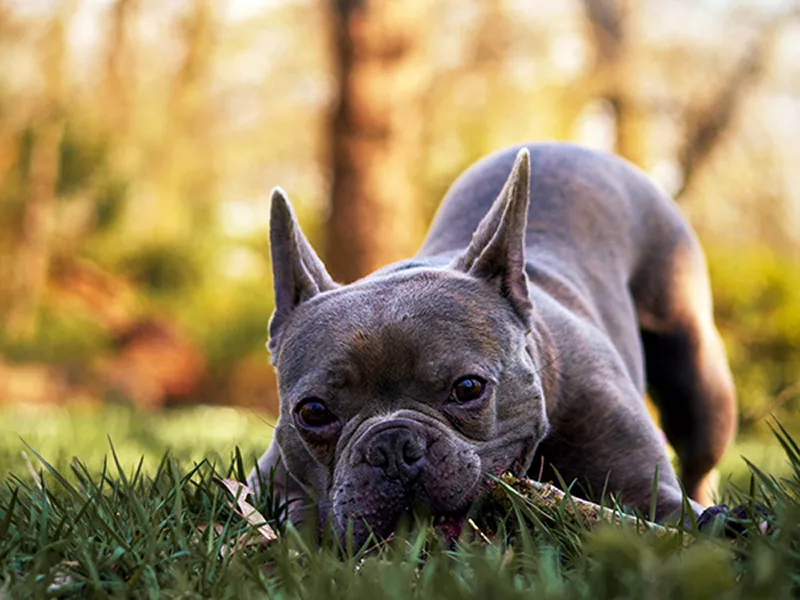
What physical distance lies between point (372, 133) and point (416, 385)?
6.88m

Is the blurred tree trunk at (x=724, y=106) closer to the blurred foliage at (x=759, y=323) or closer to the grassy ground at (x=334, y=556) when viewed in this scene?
the blurred foliage at (x=759, y=323)

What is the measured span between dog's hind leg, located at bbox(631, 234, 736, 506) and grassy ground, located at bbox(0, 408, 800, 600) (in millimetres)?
2278

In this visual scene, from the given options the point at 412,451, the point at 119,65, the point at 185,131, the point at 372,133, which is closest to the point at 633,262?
the point at 412,451

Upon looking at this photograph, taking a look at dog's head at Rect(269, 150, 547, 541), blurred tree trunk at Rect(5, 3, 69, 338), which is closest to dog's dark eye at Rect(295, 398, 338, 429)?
dog's head at Rect(269, 150, 547, 541)

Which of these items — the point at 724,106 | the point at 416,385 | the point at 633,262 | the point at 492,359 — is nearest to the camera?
the point at 416,385

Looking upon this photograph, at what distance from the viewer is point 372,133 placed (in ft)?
31.6

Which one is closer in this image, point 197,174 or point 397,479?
point 397,479

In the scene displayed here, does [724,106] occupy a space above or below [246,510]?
above

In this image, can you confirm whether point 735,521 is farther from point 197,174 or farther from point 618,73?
point 197,174

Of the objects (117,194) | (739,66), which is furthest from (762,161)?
(117,194)

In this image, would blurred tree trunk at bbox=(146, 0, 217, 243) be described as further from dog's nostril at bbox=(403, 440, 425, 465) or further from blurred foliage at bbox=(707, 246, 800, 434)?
dog's nostril at bbox=(403, 440, 425, 465)

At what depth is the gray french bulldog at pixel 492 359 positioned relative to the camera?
282cm

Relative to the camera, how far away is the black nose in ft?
8.87

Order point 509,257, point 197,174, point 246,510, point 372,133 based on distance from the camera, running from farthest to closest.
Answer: point 197,174
point 372,133
point 509,257
point 246,510
